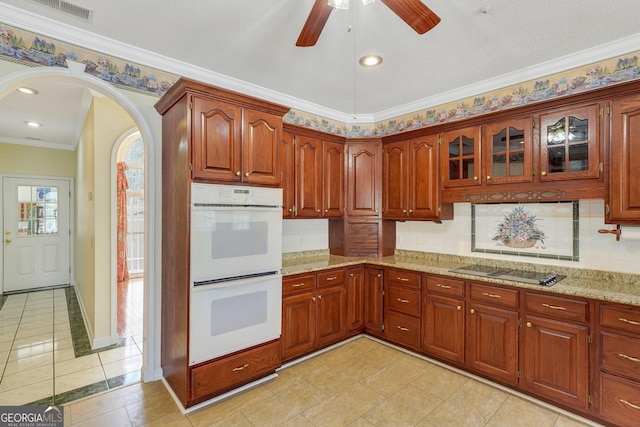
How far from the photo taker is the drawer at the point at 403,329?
124 inches

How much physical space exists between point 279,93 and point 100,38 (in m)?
1.68

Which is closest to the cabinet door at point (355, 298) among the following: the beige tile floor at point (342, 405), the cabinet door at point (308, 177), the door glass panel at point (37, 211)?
the beige tile floor at point (342, 405)

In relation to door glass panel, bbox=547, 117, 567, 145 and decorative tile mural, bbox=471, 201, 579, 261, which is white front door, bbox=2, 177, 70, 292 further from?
door glass panel, bbox=547, 117, 567, 145

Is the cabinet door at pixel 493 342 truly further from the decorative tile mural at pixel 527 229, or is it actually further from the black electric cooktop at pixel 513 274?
the decorative tile mural at pixel 527 229

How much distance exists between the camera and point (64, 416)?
222 cm

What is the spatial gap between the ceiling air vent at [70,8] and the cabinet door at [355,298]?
309 cm

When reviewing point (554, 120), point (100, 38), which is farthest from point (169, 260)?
point (554, 120)

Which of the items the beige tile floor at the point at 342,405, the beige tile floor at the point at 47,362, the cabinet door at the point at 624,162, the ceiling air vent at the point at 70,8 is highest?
the ceiling air vent at the point at 70,8

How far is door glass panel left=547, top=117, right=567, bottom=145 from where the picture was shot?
8.27 ft

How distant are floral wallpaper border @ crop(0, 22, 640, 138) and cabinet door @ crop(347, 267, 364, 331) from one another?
201 cm

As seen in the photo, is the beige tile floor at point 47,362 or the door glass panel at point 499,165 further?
the door glass panel at point 499,165

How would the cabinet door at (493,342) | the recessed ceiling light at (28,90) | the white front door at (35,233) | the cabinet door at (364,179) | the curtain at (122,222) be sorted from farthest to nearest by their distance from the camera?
the curtain at (122,222), the white front door at (35,233), the cabinet door at (364,179), the recessed ceiling light at (28,90), the cabinet door at (493,342)

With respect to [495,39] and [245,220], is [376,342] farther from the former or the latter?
[495,39]

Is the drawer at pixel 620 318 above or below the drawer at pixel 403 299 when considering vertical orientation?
above
